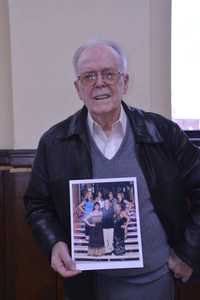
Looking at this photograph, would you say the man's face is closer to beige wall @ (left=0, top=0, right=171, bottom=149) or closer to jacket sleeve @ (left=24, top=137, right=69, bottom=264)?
jacket sleeve @ (left=24, top=137, right=69, bottom=264)

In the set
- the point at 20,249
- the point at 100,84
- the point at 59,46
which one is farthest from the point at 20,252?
the point at 59,46

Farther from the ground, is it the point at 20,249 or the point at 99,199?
the point at 99,199

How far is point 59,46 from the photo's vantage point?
5.88 feet

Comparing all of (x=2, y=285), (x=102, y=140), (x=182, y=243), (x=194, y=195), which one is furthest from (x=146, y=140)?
(x=2, y=285)

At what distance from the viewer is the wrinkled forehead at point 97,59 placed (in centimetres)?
109

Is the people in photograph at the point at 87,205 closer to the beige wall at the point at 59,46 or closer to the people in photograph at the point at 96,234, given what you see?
the people in photograph at the point at 96,234

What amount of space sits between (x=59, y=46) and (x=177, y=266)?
1.51 m

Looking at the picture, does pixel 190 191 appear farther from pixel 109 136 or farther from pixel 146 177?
pixel 109 136

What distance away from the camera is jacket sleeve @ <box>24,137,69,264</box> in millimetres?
1061

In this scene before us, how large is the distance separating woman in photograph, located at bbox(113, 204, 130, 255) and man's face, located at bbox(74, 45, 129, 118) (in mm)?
416

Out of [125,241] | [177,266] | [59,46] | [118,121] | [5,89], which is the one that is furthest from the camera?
[5,89]

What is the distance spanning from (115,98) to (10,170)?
1032 mm

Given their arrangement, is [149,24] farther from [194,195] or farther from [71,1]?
[194,195]

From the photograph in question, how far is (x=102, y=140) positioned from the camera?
1136mm
